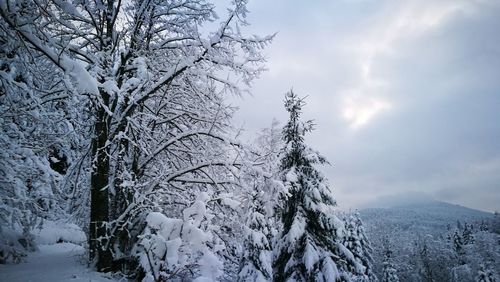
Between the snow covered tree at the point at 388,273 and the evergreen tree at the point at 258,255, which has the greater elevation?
the evergreen tree at the point at 258,255

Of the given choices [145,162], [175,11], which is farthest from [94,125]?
[175,11]

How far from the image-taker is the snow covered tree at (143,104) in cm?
695

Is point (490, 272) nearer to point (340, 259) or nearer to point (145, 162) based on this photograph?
point (340, 259)

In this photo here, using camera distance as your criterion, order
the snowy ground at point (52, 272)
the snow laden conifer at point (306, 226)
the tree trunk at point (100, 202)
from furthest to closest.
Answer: the snow laden conifer at point (306, 226), the tree trunk at point (100, 202), the snowy ground at point (52, 272)

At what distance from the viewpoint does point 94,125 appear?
7.70 m

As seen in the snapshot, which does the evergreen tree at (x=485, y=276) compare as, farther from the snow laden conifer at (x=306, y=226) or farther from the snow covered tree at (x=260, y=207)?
the snow laden conifer at (x=306, y=226)

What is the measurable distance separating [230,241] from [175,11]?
5.57 metres

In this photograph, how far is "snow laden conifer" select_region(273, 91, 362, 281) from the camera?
13.6 m

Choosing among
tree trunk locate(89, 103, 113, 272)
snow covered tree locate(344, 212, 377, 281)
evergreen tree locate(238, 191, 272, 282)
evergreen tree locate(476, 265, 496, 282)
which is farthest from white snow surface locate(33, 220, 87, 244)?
evergreen tree locate(476, 265, 496, 282)

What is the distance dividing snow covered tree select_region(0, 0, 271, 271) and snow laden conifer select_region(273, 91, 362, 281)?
18.9 feet

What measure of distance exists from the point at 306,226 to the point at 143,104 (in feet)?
29.8

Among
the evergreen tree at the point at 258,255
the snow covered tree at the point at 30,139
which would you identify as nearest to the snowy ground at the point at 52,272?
the snow covered tree at the point at 30,139

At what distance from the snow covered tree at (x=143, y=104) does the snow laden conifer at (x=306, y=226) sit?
5.77 meters

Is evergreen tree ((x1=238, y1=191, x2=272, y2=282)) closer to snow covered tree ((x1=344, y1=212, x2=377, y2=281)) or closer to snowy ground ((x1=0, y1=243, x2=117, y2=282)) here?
snowy ground ((x1=0, y1=243, x2=117, y2=282))
